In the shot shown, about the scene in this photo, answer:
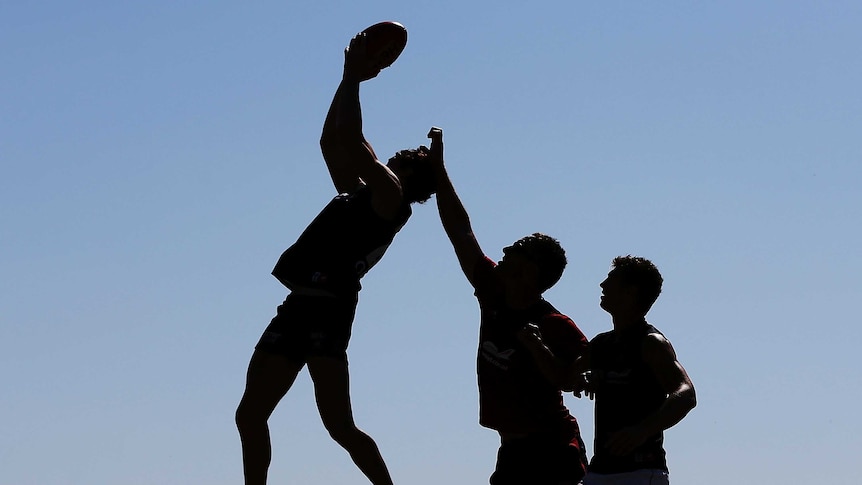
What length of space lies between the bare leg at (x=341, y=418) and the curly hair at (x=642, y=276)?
78.2 inches

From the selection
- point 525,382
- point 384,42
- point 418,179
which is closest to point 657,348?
point 525,382

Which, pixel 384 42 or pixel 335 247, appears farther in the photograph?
pixel 384 42

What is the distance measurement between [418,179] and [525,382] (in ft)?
4.99

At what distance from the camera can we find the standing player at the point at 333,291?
8797 millimetres

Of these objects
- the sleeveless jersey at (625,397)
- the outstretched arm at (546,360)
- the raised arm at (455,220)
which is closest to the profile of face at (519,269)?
the raised arm at (455,220)

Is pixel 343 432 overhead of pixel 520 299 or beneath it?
beneath

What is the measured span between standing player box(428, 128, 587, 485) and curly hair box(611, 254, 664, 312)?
53cm

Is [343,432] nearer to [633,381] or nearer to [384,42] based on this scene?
[633,381]

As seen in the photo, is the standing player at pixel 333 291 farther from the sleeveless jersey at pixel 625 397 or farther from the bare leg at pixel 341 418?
the sleeveless jersey at pixel 625 397

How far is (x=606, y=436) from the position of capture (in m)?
7.76

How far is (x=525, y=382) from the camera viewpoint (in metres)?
8.48

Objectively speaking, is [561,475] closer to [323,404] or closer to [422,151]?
[323,404]

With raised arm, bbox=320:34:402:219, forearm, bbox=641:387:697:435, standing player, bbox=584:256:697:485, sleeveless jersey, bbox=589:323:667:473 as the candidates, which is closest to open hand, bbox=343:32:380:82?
raised arm, bbox=320:34:402:219

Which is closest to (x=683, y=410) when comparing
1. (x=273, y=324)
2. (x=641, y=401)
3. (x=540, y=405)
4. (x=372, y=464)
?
(x=641, y=401)
